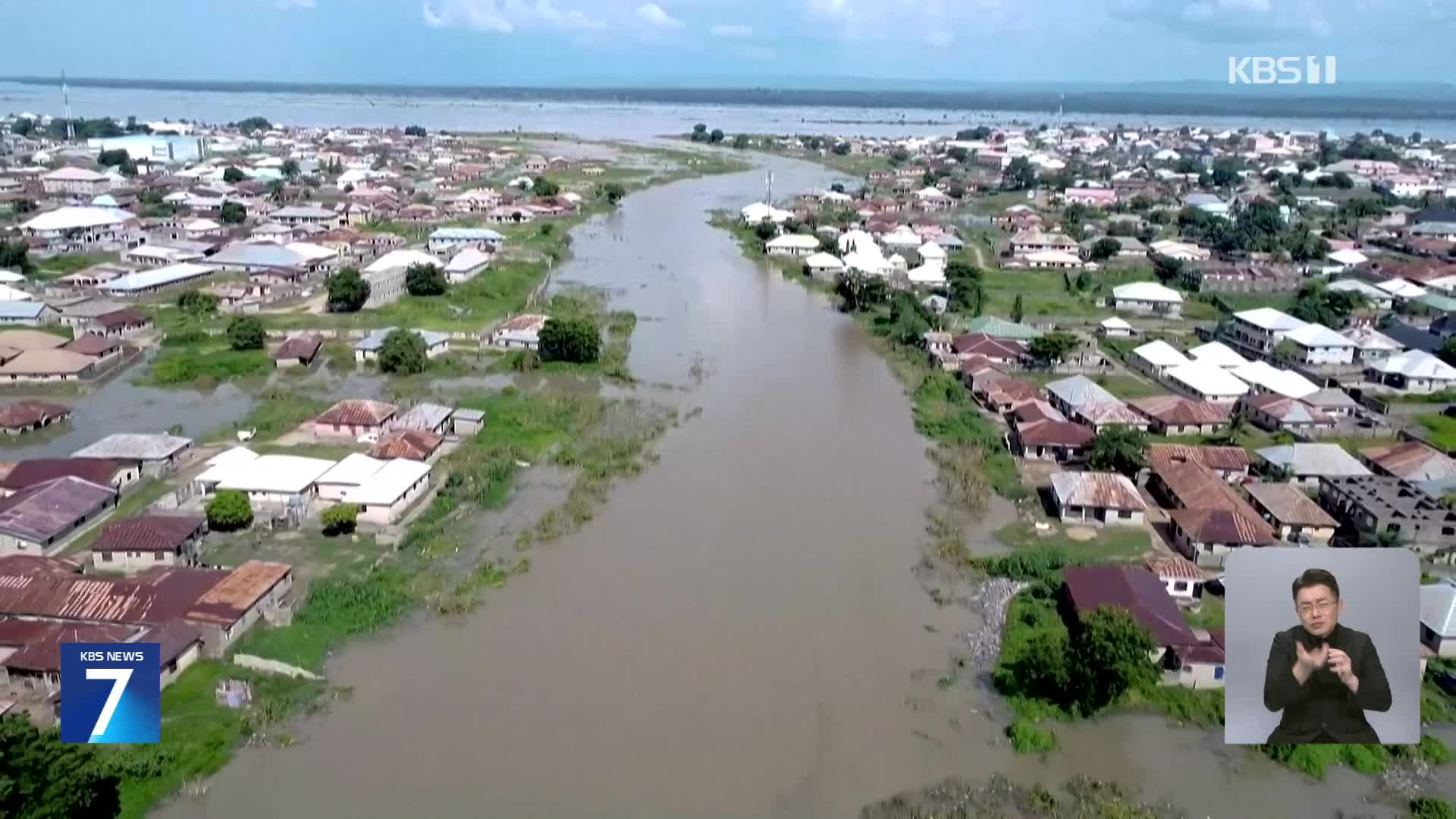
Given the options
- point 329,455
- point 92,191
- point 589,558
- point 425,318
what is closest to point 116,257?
point 425,318

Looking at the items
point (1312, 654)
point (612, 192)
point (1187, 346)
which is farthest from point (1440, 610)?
point (612, 192)

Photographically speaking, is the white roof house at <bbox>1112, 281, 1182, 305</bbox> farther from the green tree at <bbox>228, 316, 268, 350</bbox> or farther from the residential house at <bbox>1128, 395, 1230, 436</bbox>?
the green tree at <bbox>228, 316, 268, 350</bbox>

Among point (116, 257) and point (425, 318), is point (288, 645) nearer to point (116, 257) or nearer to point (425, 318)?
point (425, 318)

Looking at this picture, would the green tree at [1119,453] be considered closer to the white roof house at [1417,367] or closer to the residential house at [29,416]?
the white roof house at [1417,367]

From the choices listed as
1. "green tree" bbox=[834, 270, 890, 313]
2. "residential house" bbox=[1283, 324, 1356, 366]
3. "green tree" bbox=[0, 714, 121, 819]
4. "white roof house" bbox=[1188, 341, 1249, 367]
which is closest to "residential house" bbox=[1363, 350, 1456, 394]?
"residential house" bbox=[1283, 324, 1356, 366]

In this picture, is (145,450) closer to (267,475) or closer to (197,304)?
(267,475)

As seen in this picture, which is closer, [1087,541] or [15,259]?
[1087,541]

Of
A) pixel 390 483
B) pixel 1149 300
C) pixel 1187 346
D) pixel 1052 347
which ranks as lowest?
pixel 390 483

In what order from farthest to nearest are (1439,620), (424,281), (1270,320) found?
(424,281) → (1270,320) → (1439,620)

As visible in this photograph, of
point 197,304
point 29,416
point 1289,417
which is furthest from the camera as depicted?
point 197,304
